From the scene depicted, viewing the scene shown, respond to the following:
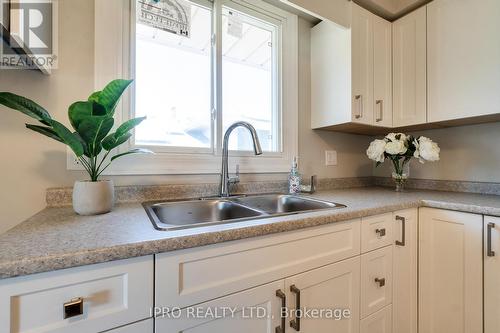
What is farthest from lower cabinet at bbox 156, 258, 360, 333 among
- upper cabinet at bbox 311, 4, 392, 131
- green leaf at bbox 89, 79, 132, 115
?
upper cabinet at bbox 311, 4, 392, 131

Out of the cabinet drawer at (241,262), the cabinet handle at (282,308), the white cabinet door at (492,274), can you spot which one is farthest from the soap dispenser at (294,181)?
the white cabinet door at (492,274)

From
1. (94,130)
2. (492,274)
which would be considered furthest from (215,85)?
(492,274)

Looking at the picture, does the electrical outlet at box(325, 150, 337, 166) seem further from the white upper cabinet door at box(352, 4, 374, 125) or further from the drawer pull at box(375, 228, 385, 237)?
the drawer pull at box(375, 228, 385, 237)

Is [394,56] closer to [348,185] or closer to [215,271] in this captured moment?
[348,185]

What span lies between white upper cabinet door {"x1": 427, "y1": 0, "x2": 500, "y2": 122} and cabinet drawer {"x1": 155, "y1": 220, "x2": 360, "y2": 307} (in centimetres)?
107

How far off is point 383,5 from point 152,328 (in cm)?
204

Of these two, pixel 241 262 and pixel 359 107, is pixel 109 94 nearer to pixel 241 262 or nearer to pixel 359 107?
pixel 241 262

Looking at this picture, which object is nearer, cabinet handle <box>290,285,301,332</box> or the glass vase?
cabinet handle <box>290,285,301,332</box>

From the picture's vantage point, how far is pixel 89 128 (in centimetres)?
71

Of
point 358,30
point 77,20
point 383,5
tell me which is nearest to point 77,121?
point 77,20

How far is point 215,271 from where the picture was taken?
64 centimetres

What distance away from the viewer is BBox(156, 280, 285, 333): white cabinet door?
596 millimetres

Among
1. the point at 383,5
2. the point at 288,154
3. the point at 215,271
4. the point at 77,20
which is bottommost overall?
the point at 215,271

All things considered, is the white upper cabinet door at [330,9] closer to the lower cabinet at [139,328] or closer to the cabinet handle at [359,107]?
the cabinet handle at [359,107]
